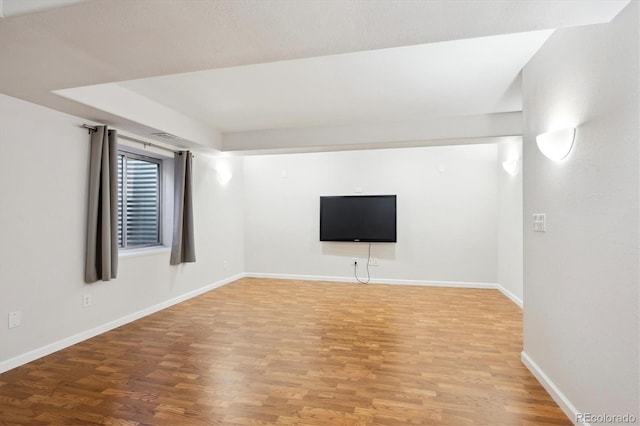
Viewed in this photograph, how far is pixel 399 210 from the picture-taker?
587cm

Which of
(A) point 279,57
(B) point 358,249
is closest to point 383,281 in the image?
(B) point 358,249

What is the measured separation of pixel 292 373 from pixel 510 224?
3.94 meters

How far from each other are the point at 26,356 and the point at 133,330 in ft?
3.00

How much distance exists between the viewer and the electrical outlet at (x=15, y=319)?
267 centimetres

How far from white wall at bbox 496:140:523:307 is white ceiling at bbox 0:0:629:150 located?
3.18ft

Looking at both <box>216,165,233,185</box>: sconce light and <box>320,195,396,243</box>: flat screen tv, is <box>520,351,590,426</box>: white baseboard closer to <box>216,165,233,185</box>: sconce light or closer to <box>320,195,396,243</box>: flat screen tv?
<box>320,195,396,243</box>: flat screen tv

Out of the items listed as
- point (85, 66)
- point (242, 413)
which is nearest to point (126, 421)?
point (242, 413)

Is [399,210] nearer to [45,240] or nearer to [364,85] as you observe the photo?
[364,85]

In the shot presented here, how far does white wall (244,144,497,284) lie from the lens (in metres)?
5.56

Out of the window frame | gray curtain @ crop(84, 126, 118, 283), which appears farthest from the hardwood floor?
the window frame

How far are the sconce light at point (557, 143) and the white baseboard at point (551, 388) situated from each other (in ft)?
4.96

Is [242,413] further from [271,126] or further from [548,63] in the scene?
[271,126]

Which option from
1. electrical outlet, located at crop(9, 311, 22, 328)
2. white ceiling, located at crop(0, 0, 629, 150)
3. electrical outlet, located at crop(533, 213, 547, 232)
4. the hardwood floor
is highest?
white ceiling, located at crop(0, 0, 629, 150)

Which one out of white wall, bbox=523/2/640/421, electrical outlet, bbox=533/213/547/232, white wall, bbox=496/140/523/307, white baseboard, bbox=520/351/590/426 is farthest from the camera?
white wall, bbox=496/140/523/307
